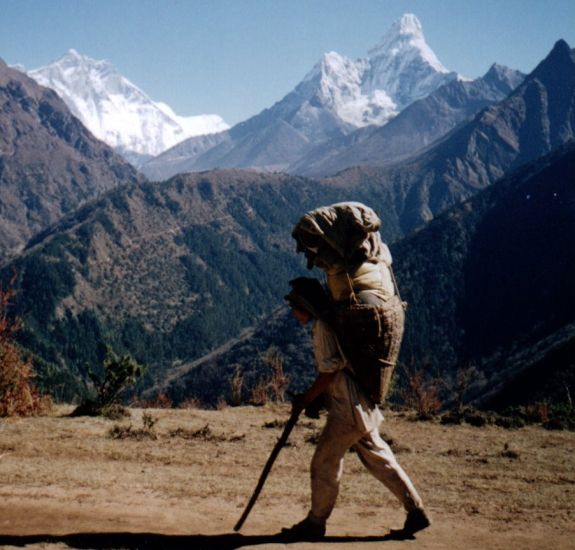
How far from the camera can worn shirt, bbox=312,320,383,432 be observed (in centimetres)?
521

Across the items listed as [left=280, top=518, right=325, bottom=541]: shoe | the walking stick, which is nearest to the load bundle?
the walking stick

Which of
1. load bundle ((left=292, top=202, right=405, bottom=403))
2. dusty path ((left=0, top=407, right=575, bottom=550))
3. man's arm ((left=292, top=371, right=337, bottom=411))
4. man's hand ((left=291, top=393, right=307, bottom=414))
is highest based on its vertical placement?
load bundle ((left=292, top=202, right=405, bottom=403))

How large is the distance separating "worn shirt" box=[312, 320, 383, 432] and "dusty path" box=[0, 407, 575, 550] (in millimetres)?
1141

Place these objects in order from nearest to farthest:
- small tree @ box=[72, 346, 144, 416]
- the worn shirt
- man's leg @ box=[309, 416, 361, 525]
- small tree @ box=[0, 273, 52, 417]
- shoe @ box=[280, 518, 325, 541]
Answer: the worn shirt, man's leg @ box=[309, 416, 361, 525], shoe @ box=[280, 518, 325, 541], small tree @ box=[0, 273, 52, 417], small tree @ box=[72, 346, 144, 416]

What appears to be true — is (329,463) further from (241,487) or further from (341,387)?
(241,487)

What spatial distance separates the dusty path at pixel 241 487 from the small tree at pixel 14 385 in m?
0.79

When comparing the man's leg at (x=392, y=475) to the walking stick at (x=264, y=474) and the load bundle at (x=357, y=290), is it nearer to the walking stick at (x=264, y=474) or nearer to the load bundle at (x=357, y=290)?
the load bundle at (x=357, y=290)

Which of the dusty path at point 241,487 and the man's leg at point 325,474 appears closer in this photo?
the man's leg at point 325,474

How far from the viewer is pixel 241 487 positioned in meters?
7.50

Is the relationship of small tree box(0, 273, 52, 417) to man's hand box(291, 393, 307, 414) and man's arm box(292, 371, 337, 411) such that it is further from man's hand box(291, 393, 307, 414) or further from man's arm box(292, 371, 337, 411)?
man's arm box(292, 371, 337, 411)

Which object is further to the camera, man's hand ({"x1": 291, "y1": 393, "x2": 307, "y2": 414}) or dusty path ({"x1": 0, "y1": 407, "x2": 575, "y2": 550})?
dusty path ({"x1": 0, "y1": 407, "x2": 575, "y2": 550})

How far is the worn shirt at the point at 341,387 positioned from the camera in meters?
5.21

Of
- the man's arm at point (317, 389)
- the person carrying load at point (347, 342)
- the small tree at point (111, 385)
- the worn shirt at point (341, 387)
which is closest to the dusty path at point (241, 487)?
the person carrying load at point (347, 342)

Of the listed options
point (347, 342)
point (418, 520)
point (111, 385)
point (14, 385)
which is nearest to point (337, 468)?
point (418, 520)
